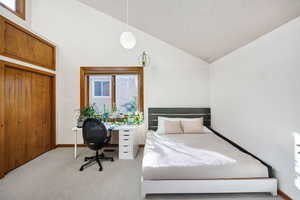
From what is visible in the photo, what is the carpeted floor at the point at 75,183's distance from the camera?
1.90 m

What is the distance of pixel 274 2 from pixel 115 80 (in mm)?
3274

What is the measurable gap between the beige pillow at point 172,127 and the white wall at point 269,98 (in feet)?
3.31

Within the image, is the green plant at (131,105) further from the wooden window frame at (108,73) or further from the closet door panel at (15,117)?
the closet door panel at (15,117)

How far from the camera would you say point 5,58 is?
2.45m

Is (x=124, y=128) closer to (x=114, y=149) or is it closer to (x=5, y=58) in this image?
(x=114, y=149)

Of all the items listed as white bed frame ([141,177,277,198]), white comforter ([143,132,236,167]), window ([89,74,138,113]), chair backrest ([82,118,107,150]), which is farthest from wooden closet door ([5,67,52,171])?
white bed frame ([141,177,277,198])

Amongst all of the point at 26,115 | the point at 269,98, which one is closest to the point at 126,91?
the point at 26,115

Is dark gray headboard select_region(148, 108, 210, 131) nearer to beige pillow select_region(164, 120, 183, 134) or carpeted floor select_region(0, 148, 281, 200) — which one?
beige pillow select_region(164, 120, 183, 134)

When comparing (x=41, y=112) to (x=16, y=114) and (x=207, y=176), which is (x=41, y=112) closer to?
(x=16, y=114)

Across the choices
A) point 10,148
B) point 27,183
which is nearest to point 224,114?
point 27,183

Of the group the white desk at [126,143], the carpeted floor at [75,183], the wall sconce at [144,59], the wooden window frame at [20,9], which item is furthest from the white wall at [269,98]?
the wooden window frame at [20,9]

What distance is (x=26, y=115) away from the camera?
2.96m

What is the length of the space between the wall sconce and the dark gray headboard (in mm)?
1129

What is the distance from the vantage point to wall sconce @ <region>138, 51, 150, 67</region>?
369 centimetres
